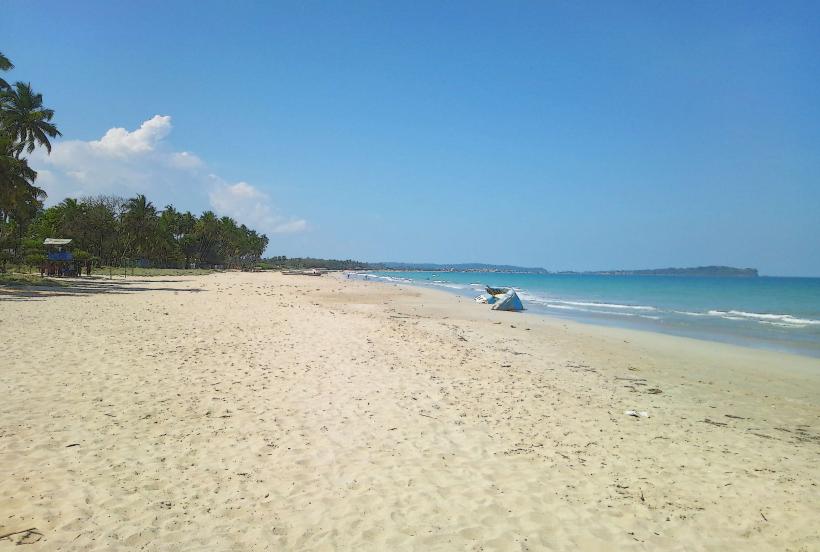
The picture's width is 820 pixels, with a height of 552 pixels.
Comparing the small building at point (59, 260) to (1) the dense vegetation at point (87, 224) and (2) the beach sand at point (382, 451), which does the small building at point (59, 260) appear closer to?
(1) the dense vegetation at point (87, 224)

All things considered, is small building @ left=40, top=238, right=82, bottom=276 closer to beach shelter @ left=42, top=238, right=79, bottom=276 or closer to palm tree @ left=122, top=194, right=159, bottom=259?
beach shelter @ left=42, top=238, right=79, bottom=276

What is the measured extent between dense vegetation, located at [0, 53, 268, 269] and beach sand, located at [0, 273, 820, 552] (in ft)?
86.2

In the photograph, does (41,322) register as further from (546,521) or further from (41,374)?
(546,521)

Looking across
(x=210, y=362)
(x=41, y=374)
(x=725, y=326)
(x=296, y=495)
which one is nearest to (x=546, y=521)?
(x=296, y=495)

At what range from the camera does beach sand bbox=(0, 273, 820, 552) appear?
4.01m

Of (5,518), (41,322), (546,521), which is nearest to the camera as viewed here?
(5,518)

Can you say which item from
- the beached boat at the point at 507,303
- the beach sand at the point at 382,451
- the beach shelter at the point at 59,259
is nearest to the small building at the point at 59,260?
the beach shelter at the point at 59,259

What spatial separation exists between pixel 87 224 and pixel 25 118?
3156 centimetres

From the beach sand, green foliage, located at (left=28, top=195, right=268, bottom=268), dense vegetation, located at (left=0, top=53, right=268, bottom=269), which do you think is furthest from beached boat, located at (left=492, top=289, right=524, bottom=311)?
green foliage, located at (left=28, top=195, right=268, bottom=268)

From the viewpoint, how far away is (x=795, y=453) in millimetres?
6402

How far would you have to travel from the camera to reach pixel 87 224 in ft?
223

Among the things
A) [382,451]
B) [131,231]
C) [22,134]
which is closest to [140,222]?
[131,231]

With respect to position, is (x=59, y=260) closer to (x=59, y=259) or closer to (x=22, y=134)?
(x=59, y=259)

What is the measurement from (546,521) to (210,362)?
743 cm
